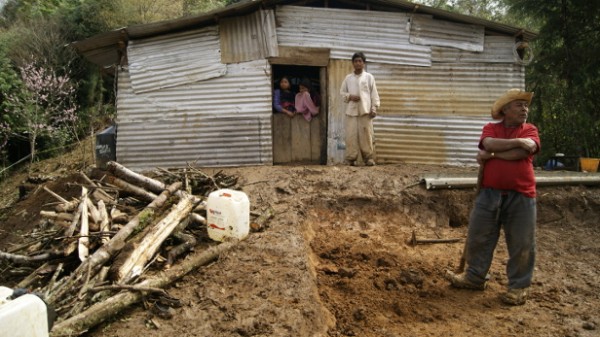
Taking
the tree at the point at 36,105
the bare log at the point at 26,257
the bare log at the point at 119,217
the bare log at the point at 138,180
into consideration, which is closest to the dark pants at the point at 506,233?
the bare log at the point at 119,217

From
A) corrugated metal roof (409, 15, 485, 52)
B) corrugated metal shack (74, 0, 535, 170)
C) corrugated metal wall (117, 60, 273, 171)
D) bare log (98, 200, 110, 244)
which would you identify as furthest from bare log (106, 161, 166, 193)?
corrugated metal roof (409, 15, 485, 52)

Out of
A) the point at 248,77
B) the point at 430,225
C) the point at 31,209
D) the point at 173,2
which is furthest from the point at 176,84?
the point at 173,2

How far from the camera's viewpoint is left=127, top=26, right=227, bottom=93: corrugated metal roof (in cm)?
845

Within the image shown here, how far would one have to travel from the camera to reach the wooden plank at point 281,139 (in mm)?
8805

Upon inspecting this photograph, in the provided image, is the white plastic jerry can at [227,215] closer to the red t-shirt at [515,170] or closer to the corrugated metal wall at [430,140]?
the red t-shirt at [515,170]

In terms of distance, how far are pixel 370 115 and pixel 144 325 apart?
5674mm

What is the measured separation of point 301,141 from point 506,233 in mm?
5314

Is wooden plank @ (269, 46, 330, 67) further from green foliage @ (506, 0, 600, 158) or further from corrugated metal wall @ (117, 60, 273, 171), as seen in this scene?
green foliage @ (506, 0, 600, 158)

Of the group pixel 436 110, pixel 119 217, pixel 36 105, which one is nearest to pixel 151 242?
pixel 119 217

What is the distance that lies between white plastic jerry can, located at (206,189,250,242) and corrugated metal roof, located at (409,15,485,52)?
5805mm

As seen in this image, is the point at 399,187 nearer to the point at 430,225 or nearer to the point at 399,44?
the point at 430,225

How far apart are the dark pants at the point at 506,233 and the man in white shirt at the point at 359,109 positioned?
386 cm

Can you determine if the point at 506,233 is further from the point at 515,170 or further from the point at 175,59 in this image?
the point at 175,59

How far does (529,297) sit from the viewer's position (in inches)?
168
